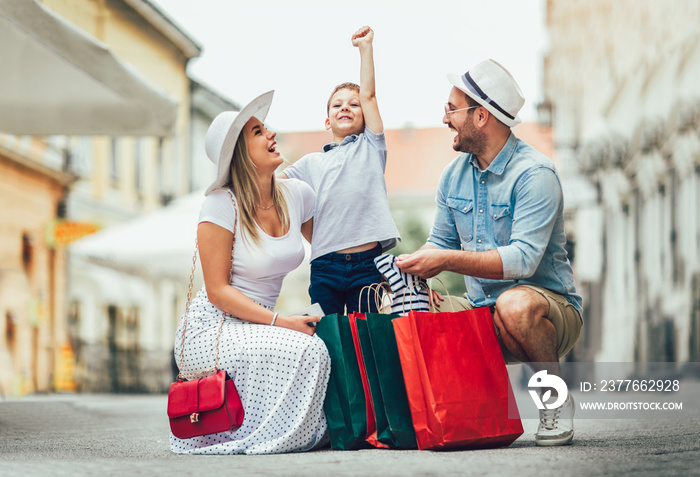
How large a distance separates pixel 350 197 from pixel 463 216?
0.54m

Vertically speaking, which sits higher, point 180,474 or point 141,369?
point 180,474

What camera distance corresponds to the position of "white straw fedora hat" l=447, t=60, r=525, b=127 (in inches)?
167

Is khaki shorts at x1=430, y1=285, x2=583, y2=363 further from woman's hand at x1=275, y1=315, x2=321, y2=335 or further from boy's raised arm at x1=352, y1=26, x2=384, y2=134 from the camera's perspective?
boy's raised arm at x1=352, y1=26, x2=384, y2=134

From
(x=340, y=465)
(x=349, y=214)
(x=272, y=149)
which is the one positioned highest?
(x=272, y=149)

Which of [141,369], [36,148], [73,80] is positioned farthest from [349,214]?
[36,148]

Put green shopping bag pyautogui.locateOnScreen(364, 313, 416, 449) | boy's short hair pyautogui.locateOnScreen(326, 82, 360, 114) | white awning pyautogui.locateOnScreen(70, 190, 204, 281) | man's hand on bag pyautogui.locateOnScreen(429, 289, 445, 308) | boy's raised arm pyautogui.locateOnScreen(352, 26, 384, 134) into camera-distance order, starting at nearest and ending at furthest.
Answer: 1. green shopping bag pyautogui.locateOnScreen(364, 313, 416, 449)
2. man's hand on bag pyautogui.locateOnScreen(429, 289, 445, 308)
3. boy's raised arm pyautogui.locateOnScreen(352, 26, 384, 134)
4. boy's short hair pyautogui.locateOnScreen(326, 82, 360, 114)
5. white awning pyautogui.locateOnScreen(70, 190, 204, 281)

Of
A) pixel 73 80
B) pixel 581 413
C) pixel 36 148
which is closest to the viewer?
pixel 73 80

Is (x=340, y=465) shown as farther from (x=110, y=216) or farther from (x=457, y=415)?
(x=110, y=216)

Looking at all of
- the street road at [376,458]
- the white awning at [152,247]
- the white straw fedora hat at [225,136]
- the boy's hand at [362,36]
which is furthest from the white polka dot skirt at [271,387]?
the white awning at [152,247]

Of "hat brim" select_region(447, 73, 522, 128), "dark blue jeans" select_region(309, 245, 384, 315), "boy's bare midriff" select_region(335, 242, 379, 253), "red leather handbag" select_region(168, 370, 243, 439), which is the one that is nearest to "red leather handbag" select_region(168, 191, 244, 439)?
"red leather handbag" select_region(168, 370, 243, 439)

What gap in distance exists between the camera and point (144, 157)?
22.2m

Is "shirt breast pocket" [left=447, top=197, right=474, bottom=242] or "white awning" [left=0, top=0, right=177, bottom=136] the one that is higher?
"white awning" [left=0, top=0, right=177, bottom=136]

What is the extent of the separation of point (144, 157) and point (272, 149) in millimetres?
18440

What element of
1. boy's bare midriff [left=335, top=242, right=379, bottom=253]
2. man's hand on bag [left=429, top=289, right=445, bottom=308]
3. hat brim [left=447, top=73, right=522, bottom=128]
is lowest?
man's hand on bag [left=429, top=289, right=445, bottom=308]
